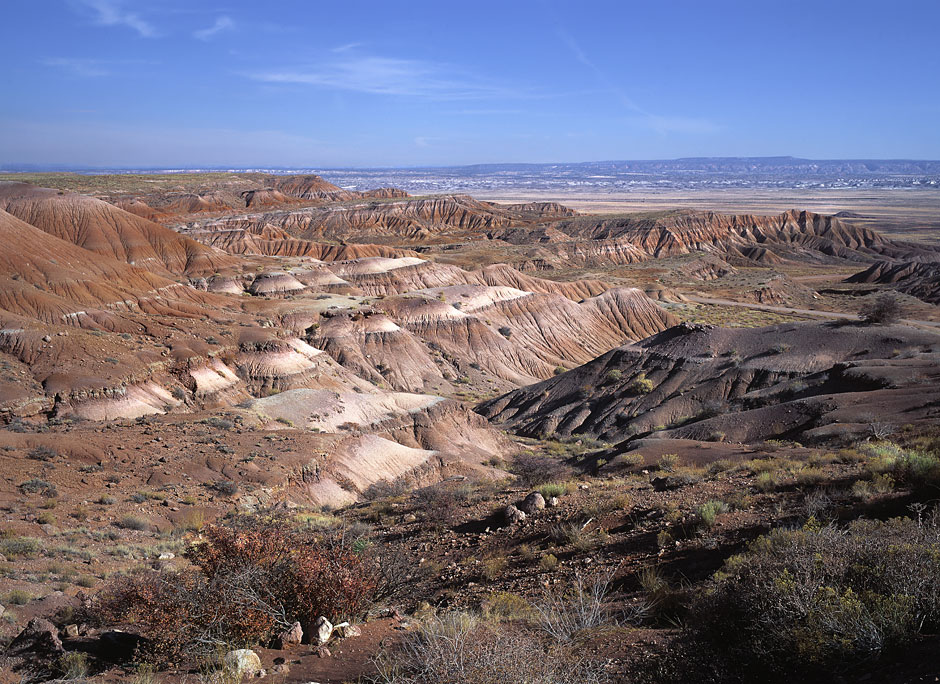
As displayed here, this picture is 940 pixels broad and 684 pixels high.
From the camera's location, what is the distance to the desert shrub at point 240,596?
7914mm

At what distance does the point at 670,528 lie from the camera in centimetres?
1132

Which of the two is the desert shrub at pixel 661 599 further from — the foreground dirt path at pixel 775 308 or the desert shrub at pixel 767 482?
the foreground dirt path at pixel 775 308

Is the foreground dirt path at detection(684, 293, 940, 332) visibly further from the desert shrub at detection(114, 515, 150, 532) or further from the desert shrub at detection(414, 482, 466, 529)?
the desert shrub at detection(114, 515, 150, 532)

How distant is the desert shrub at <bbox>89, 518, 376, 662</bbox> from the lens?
7.91 m

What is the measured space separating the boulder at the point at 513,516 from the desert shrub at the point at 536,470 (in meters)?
4.47

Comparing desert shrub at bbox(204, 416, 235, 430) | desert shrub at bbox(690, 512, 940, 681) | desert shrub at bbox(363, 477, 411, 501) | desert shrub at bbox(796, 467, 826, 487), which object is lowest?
desert shrub at bbox(363, 477, 411, 501)

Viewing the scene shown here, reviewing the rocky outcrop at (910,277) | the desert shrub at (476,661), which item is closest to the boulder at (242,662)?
the desert shrub at (476,661)

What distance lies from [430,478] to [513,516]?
16.2m

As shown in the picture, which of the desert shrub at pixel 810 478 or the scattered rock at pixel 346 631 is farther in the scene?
the desert shrub at pixel 810 478

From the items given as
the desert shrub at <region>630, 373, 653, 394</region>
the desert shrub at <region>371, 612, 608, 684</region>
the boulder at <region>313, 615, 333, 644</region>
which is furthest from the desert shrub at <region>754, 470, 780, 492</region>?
the desert shrub at <region>630, 373, 653, 394</region>

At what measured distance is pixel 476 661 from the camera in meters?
6.05

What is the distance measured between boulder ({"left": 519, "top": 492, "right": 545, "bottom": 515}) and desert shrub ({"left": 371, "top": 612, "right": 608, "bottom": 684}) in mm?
6397

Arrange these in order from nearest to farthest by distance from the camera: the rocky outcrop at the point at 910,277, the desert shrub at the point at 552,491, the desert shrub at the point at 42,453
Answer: the desert shrub at the point at 552,491 → the desert shrub at the point at 42,453 → the rocky outcrop at the point at 910,277

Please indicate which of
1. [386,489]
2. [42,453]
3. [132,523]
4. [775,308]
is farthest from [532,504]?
[775,308]
